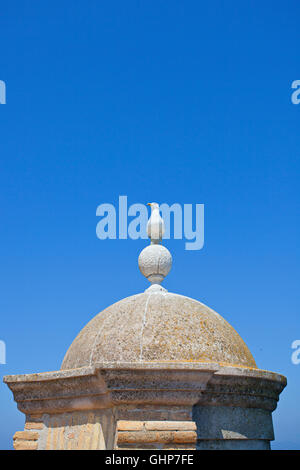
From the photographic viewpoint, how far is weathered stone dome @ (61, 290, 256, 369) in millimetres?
5289

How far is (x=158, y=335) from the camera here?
211 inches

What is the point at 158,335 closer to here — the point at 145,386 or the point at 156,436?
the point at 145,386

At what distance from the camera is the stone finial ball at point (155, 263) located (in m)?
6.55

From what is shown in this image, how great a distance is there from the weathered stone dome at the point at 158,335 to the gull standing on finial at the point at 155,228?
94cm

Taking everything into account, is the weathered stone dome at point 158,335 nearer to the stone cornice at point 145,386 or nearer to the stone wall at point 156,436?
the stone cornice at point 145,386

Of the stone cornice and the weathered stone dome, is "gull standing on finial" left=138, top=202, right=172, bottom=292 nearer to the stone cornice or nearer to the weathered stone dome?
the weathered stone dome

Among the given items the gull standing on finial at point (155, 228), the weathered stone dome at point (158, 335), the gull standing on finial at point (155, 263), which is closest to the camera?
the weathered stone dome at point (158, 335)

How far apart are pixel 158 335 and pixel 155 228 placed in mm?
1830

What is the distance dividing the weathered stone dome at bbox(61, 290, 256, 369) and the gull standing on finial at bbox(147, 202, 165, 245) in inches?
36.8

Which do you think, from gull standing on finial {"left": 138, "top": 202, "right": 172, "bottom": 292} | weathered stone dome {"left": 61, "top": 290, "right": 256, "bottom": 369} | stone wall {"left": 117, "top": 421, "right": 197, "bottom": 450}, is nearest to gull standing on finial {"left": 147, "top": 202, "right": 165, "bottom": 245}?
gull standing on finial {"left": 138, "top": 202, "right": 172, "bottom": 292}

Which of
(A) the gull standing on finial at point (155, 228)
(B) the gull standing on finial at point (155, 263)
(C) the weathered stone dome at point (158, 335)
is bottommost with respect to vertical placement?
(C) the weathered stone dome at point (158, 335)

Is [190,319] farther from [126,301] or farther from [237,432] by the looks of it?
[237,432]

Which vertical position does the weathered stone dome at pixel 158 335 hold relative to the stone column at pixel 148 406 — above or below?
above

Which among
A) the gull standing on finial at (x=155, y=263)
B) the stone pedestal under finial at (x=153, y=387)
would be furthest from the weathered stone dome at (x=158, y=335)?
the gull standing on finial at (x=155, y=263)
